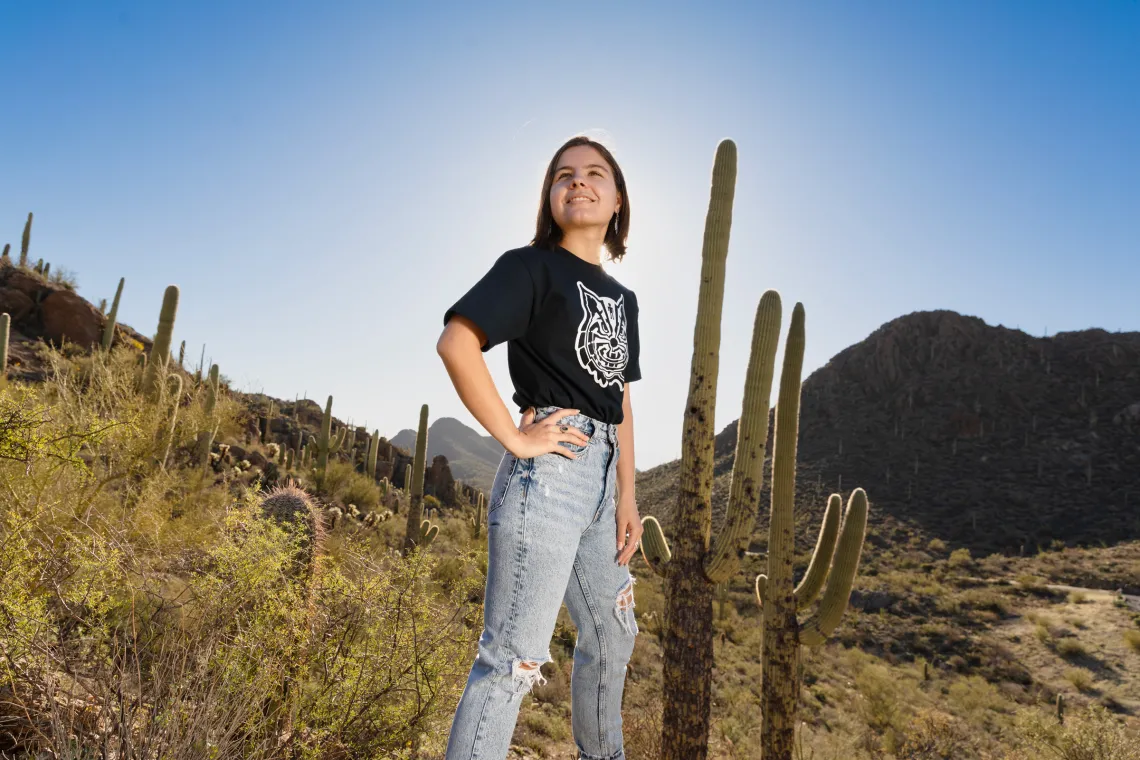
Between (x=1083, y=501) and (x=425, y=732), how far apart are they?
115 ft

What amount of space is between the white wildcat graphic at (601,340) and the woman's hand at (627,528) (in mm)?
398

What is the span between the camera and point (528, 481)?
4.79 ft

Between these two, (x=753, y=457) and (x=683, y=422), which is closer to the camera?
(x=683, y=422)

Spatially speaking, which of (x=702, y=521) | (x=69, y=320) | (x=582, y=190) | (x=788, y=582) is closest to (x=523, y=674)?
(x=582, y=190)

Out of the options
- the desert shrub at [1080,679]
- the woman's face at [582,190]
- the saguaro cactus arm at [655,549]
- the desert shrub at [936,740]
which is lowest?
the desert shrub at [936,740]

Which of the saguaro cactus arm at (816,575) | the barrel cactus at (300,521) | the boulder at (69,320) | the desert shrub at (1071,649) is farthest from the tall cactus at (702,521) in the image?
the boulder at (69,320)

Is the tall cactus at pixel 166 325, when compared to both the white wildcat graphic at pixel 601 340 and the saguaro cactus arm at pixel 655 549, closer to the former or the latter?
the saguaro cactus arm at pixel 655 549

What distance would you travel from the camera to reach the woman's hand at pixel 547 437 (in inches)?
56.7

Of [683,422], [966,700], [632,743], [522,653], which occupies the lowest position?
[966,700]

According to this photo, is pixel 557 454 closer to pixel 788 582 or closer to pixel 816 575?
pixel 788 582

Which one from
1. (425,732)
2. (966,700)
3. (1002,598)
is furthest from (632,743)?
(1002,598)

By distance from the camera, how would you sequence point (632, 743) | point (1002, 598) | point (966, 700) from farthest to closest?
point (1002, 598), point (966, 700), point (632, 743)

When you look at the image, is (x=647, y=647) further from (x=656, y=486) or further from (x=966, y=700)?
(x=656, y=486)

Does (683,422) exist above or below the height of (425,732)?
above
